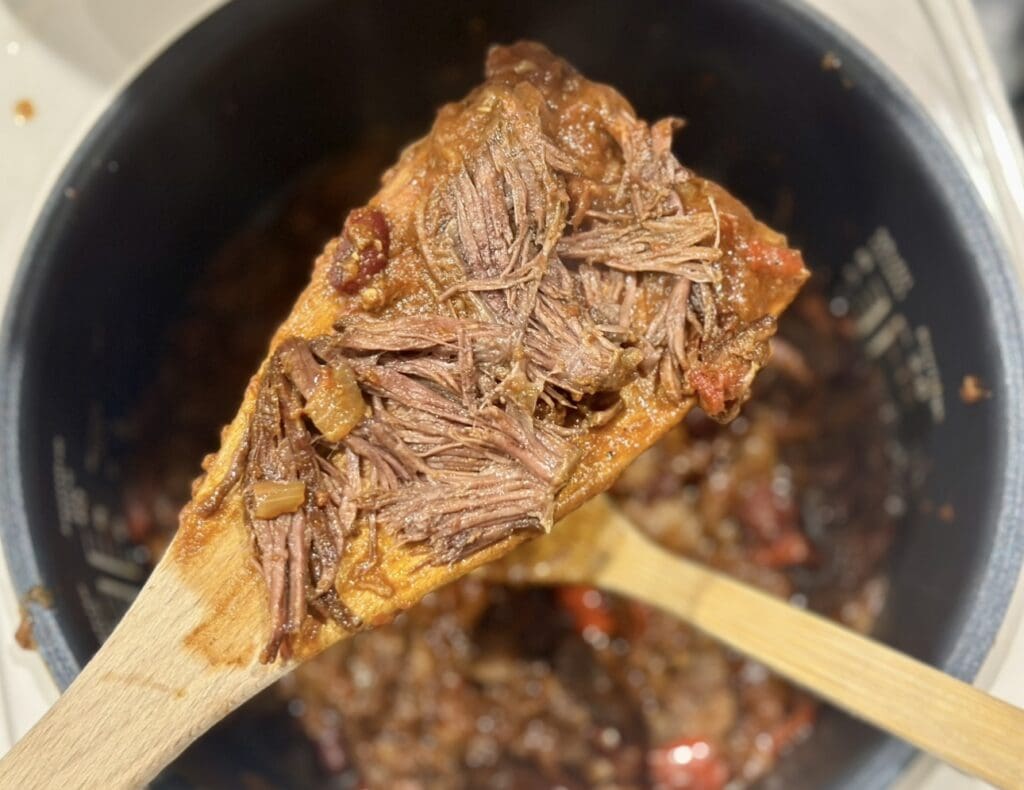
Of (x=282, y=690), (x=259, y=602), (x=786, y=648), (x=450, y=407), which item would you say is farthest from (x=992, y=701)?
(x=282, y=690)

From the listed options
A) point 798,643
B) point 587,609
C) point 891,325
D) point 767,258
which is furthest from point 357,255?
point 587,609

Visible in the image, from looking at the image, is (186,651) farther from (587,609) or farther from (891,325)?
(891,325)

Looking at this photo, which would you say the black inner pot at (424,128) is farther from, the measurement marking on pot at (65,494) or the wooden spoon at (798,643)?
the wooden spoon at (798,643)

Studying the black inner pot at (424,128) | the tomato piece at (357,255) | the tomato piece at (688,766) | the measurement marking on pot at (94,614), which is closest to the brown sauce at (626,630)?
the tomato piece at (688,766)

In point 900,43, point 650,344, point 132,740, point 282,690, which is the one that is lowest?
point 282,690

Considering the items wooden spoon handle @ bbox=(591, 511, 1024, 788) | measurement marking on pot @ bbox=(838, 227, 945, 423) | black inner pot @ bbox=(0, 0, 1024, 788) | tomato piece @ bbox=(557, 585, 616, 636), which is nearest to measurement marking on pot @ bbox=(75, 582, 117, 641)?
black inner pot @ bbox=(0, 0, 1024, 788)

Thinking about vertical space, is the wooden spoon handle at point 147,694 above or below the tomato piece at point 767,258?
below

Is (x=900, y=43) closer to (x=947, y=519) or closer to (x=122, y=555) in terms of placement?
(x=947, y=519)
